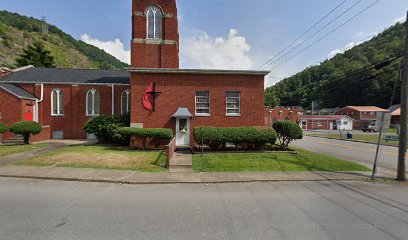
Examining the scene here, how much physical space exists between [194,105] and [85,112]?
14337mm

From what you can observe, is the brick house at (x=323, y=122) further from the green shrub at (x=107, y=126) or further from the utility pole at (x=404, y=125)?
the green shrub at (x=107, y=126)

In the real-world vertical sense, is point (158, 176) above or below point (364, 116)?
below

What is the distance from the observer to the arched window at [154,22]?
20719mm

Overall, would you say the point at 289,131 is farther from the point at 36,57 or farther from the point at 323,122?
the point at 323,122

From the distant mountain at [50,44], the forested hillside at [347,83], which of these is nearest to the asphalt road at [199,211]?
the forested hillside at [347,83]

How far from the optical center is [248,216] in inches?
202

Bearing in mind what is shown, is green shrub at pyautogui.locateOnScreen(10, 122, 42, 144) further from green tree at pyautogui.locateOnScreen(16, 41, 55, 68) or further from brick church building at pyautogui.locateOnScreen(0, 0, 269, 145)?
green tree at pyautogui.locateOnScreen(16, 41, 55, 68)

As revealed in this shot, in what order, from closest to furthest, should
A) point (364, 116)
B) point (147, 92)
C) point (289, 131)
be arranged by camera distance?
point (289, 131), point (147, 92), point (364, 116)

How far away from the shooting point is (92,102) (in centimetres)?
2356

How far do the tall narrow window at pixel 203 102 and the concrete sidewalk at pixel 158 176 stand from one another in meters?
7.49

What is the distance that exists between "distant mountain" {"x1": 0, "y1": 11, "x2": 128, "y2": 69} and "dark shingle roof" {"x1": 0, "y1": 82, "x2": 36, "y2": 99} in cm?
5977

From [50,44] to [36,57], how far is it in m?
56.4

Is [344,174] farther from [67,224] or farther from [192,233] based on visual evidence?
[67,224]

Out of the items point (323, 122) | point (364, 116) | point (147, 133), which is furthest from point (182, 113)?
point (364, 116)
